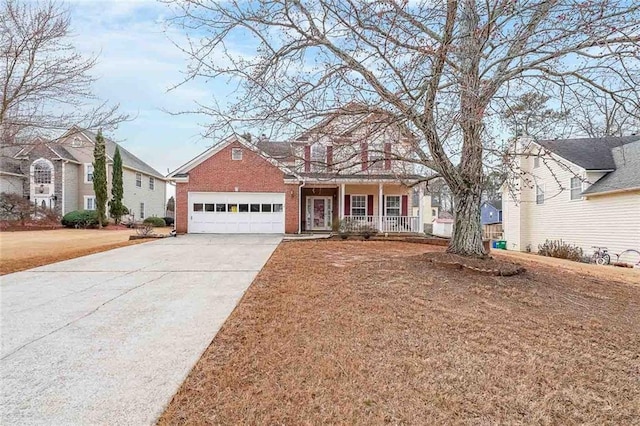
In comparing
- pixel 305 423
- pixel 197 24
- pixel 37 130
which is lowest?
pixel 305 423

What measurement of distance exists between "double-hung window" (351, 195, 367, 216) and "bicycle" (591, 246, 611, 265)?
10.6 meters

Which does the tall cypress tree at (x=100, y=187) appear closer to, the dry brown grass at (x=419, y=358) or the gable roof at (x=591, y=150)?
the dry brown grass at (x=419, y=358)

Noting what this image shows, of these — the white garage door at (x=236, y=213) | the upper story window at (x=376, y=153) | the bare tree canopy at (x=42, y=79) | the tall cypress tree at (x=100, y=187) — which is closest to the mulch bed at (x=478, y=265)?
the upper story window at (x=376, y=153)

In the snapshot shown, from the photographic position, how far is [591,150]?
18.6 meters

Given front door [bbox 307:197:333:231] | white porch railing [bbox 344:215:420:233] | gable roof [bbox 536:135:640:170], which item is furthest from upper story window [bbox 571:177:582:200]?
front door [bbox 307:197:333:231]

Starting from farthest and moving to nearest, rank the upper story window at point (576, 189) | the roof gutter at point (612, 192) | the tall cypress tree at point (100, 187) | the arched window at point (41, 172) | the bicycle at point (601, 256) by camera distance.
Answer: the arched window at point (41, 172) → the tall cypress tree at point (100, 187) → the upper story window at point (576, 189) → the bicycle at point (601, 256) → the roof gutter at point (612, 192)

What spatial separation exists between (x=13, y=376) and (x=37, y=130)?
8624mm

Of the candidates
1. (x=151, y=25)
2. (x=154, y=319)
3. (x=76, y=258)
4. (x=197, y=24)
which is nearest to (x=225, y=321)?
(x=154, y=319)

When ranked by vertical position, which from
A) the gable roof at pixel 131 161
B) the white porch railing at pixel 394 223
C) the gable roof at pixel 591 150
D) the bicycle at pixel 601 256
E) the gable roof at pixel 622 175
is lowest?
the bicycle at pixel 601 256

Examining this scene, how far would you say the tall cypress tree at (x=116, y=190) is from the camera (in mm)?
27578

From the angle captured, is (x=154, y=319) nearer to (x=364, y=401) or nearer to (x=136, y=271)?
(x=364, y=401)

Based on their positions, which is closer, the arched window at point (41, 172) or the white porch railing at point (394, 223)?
the white porch railing at point (394, 223)

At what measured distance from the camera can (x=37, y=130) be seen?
9.90 m

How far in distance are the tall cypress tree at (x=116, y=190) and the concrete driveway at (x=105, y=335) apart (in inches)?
808
